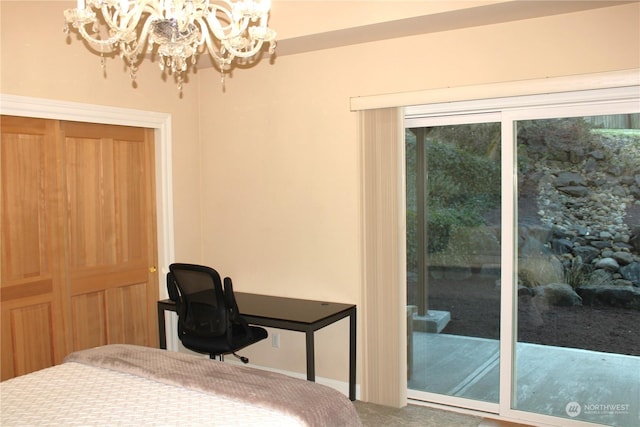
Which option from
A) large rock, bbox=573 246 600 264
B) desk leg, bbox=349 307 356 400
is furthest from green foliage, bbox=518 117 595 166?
desk leg, bbox=349 307 356 400

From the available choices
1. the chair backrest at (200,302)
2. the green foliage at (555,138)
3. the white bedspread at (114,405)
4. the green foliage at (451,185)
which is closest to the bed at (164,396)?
the white bedspread at (114,405)

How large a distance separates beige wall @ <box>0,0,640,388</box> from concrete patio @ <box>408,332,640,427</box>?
63cm

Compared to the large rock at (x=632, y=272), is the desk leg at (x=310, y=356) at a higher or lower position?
lower

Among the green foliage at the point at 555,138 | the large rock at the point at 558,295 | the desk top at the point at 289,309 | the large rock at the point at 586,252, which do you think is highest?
the green foliage at the point at 555,138

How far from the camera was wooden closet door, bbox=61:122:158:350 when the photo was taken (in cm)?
386

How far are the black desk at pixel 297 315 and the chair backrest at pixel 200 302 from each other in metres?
0.22

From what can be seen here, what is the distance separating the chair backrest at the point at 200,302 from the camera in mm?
3529

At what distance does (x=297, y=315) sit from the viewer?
3.70 meters

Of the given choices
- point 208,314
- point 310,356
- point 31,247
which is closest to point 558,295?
point 310,356

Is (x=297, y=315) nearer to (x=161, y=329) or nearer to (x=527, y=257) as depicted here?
(x=161, y=329)

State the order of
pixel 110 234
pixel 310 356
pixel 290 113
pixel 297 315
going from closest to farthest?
1. pixel 310 356
2. pixel 297 315
3. pixel 110 234
4. pixel 290 113

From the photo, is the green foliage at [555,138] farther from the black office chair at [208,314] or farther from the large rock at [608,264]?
the black office chair at [208,314]

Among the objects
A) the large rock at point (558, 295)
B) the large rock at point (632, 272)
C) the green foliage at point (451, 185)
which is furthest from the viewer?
the green foliage at point (451, 185)

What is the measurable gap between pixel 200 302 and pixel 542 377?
2.17m
